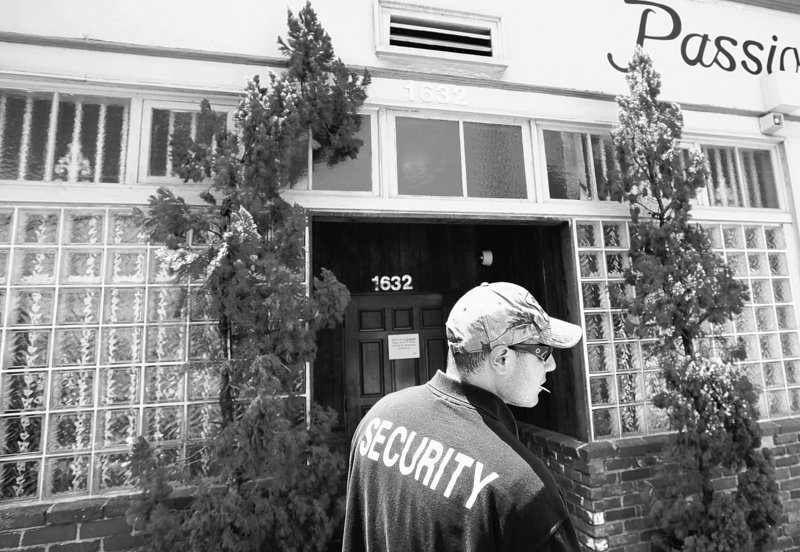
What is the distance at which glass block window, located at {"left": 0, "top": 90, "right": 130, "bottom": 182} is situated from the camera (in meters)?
2.97

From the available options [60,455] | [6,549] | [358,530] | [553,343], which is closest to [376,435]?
[358,530]

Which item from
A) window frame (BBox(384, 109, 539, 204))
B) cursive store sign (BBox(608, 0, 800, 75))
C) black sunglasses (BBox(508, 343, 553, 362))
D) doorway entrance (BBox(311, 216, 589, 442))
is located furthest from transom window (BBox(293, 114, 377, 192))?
cursive store sign (BBox(608, 0, 800, 75))


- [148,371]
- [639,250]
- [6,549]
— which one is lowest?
[6,549]

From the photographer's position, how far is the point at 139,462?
2.44 meters

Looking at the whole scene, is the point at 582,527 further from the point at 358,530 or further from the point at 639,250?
the point at 358,530

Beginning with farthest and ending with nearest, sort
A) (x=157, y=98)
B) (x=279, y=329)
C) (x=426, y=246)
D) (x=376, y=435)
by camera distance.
Answer: (x=426, y=246), (x=157, y=98), (x=279, y=329), (x=376, y=435)

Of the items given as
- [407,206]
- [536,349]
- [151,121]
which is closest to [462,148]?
[407,206]

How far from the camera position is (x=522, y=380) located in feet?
4.61

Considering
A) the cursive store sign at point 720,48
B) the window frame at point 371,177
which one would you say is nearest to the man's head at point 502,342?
the window frame at point 371,177

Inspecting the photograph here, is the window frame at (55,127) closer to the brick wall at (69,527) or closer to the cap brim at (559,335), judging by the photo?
the brick wall at (69,527)

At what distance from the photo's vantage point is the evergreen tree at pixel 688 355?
3.08 meters

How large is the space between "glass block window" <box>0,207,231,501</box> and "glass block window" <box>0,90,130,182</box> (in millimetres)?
280

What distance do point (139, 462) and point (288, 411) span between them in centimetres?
83

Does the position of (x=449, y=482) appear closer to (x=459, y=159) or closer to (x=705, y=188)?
(x=459, y=159)
